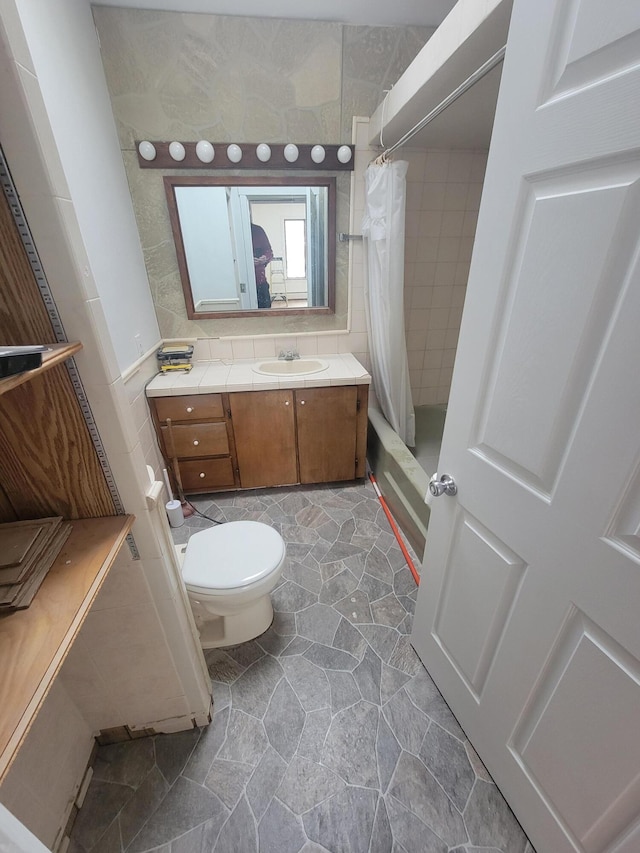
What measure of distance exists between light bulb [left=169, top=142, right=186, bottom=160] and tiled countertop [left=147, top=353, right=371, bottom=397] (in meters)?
1.18

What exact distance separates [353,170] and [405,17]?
27.6 inches

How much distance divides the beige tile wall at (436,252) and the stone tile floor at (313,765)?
1.83m

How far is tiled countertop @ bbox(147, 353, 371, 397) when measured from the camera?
200 centimetres

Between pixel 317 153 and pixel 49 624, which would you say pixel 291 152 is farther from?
pixel 49 624

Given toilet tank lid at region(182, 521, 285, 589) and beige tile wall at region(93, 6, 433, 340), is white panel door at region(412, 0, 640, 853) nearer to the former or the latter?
toilet tank lid at region(182, 521, 285, 589)

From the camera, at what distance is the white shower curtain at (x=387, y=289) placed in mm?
1864

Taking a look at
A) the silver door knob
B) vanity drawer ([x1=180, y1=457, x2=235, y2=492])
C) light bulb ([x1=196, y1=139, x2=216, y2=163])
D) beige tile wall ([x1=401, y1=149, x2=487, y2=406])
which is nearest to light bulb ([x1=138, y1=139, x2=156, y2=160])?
light bulb ([x1=196, y1=139, x2=216, y2=163])

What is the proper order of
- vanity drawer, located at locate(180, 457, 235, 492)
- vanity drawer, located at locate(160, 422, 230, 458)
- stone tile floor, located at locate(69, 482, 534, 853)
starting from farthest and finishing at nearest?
vanity drawer, located at locate(180, 457, 235, 492) → vanity drawer, located at locate(160, 422, 230, 458) → stone tile floor, located at locate(69, 482, 534, 853)

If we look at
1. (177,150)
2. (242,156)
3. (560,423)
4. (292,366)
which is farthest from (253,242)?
(560,423)

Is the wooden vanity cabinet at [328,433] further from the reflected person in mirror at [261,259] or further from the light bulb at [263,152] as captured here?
the light bulb at [263,152]

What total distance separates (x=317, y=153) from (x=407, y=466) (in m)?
1.89

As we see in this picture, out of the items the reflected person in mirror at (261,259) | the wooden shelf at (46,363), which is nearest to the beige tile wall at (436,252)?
the reflected person in mirror at (261,259)

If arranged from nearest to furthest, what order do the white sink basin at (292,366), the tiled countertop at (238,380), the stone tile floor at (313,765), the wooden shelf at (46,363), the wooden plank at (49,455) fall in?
the wooden shelf at (46,363)
the wooden plank at (49,455)
the stone tile floor at (313,765)
the tiled countertop at (238,380)
the white sink basin at (292,366)

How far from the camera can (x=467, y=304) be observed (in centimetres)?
87
